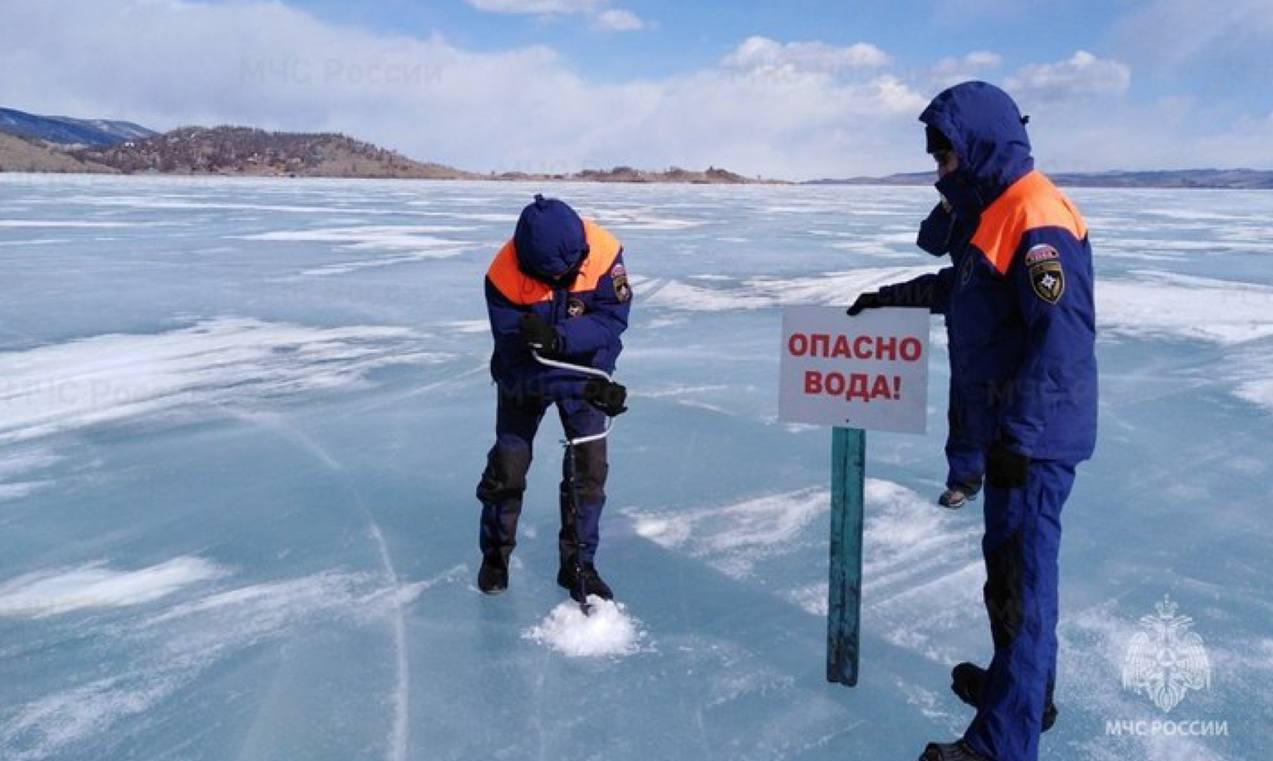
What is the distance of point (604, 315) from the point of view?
2.80 metres

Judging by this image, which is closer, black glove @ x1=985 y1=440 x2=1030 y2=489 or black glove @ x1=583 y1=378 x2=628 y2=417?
black glove @ x1=985 y1=440 x2=1030 y2=489

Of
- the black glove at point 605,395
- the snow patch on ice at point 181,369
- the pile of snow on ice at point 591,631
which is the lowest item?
the pile of snow on ice at point 591,631

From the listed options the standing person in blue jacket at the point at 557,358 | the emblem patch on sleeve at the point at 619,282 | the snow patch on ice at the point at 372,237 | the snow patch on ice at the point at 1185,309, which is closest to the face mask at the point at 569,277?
the standing person in blue jacket at the point at 557,358

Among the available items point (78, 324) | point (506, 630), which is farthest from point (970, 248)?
point (78, 324)

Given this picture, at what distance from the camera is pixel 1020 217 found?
1.84m

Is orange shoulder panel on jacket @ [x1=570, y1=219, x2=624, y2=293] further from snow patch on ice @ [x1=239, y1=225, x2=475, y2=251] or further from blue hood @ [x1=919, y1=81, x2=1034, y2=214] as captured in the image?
snow patch on ice @ [x1=239, y1=225, x2=475, y2=251]

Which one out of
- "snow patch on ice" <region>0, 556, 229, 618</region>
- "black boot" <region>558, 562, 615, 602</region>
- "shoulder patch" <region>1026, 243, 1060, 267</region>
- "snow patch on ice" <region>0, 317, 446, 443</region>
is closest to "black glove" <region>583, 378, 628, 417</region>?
"black boot" <region>558, 562, 615, 602</region>

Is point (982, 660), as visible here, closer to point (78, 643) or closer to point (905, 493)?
point (905, 493)

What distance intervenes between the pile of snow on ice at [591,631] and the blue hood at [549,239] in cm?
106

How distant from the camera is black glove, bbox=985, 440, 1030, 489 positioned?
6.12 feet

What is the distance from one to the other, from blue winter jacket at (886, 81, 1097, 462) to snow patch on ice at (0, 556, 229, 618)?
2659 millimetres

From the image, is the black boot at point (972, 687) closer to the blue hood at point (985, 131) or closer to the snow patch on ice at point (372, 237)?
the blue hood at point (985, 131)

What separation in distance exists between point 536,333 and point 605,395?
1.10ft

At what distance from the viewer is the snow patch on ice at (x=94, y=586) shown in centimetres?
294
